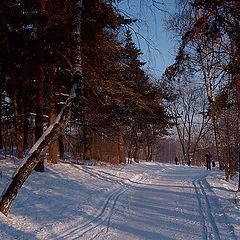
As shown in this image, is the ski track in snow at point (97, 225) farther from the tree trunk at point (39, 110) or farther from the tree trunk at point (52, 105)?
the tree trunk at point (52, 105)

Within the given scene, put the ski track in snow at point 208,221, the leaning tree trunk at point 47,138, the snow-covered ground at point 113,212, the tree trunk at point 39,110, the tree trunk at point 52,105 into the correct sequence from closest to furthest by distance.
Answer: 1. the ski track in snow at point 208,221
2. the snow-covered ground at point 113,212
3. the leaning tree trunk at point 47,138
4. the tree trunk at point 39,110
5. the tree trunk at point 52,105

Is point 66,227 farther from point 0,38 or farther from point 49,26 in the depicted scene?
point 0,38

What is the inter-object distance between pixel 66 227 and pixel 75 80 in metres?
3.45

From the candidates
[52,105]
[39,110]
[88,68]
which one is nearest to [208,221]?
[88,68]

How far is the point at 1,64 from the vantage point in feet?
52.4

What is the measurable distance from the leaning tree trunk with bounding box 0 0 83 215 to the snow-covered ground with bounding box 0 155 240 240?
0.55 m

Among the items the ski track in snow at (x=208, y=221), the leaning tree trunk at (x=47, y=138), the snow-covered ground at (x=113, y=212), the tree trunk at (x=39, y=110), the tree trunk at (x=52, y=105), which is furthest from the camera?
the tree trunk at (x=52, y=105)

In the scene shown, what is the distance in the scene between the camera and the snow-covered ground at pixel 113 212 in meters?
7.43

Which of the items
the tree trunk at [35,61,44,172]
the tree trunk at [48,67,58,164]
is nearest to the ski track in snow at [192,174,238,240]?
the tree trunk at [35,61,44,172]

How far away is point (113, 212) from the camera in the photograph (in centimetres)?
976

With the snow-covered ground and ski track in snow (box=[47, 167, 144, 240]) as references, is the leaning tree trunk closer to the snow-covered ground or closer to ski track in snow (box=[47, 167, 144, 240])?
the snow-covered ground

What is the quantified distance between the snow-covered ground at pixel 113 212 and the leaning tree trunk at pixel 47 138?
55 cm

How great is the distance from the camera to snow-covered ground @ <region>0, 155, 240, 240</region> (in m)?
7.43

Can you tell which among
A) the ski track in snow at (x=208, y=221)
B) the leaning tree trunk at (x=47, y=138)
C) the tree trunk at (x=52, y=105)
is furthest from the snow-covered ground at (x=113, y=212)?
the tree trunk at (x=52, y=105)
